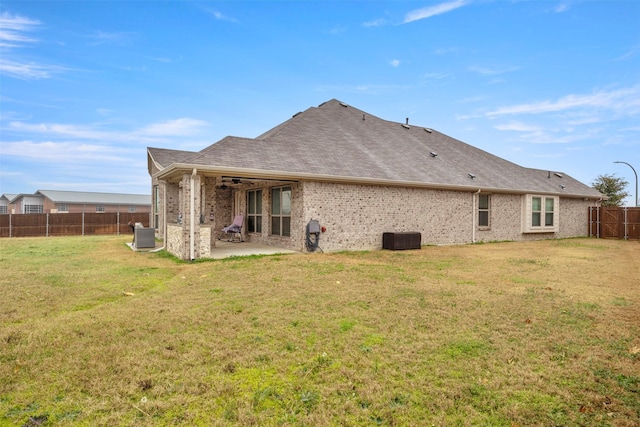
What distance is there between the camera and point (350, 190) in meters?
12.6

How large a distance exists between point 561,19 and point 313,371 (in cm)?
1596

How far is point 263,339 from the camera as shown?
3980mm

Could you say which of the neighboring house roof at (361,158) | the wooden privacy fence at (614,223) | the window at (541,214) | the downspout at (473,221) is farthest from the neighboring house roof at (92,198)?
the wooden privacy fence at (614,223)

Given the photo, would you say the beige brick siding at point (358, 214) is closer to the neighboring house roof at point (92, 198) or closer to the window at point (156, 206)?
the window at point (156, 206)

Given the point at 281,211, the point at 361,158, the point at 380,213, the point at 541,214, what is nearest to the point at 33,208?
the point at 281,211

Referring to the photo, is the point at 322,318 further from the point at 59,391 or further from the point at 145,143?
the point at 145,143

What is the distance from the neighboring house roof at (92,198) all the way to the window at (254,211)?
33.2 meters

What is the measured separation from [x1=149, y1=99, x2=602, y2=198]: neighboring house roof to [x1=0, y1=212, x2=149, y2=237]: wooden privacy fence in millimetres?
8823

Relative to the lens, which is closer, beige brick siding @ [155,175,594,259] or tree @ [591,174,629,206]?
beige brick siding @ [155,175,594,259]

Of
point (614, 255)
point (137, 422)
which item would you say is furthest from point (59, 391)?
point (614, 255)

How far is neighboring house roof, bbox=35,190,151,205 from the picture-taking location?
129 ft

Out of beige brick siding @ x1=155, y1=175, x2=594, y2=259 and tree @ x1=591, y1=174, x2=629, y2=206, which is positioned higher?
tree @ x1=591, y1=174, x2=629, y2=206

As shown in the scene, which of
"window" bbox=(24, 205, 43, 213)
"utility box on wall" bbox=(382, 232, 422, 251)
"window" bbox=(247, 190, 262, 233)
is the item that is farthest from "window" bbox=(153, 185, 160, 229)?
"window" bbox=(24, 205, 43, 213)

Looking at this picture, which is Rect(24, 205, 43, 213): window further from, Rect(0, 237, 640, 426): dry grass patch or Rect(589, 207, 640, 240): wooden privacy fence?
Rect(589, 207, 640, 240): wooden privacy fence
